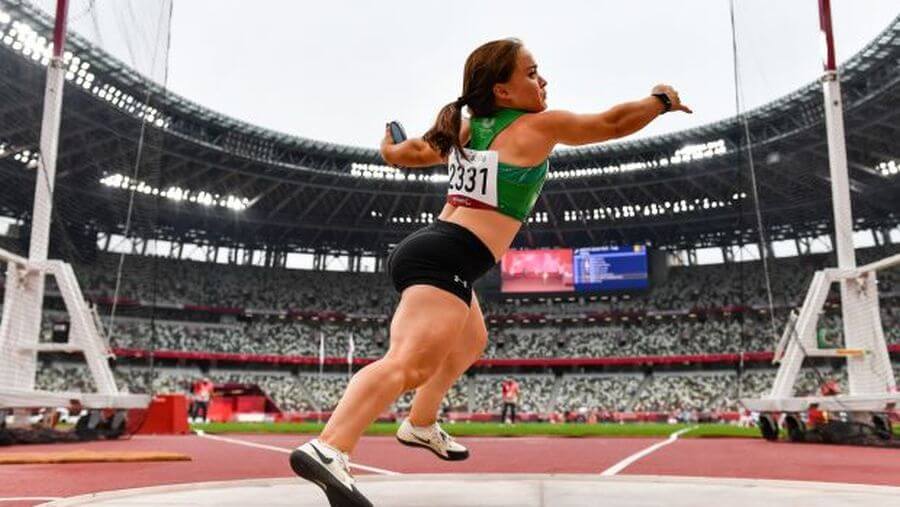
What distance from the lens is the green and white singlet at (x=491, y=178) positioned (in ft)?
9.82

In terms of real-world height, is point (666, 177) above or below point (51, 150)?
above

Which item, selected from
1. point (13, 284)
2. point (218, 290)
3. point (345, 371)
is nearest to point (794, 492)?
point (13, 284)

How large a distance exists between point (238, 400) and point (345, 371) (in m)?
7.53

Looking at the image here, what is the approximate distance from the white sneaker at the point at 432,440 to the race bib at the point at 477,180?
3.87 ft

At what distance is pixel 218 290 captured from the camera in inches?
1848

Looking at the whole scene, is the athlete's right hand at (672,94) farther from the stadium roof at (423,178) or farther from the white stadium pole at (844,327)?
the stadium roof at (423,178)

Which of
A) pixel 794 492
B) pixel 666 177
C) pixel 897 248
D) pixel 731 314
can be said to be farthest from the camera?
pixel 731 314

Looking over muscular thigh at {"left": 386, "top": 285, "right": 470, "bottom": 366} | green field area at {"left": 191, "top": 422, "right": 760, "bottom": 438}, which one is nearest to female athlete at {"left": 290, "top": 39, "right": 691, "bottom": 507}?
muscular thigh at {"left": 386, "top": 285, "right": 470, "bottom": 366}

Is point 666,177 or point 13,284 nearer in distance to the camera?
point 13,284

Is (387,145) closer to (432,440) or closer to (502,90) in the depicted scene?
(502,90)

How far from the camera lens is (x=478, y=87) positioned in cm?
313

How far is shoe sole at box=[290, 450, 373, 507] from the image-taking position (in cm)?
230

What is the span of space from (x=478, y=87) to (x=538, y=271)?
143ft

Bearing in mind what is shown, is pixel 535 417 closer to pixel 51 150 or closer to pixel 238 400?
pixel 238 400
